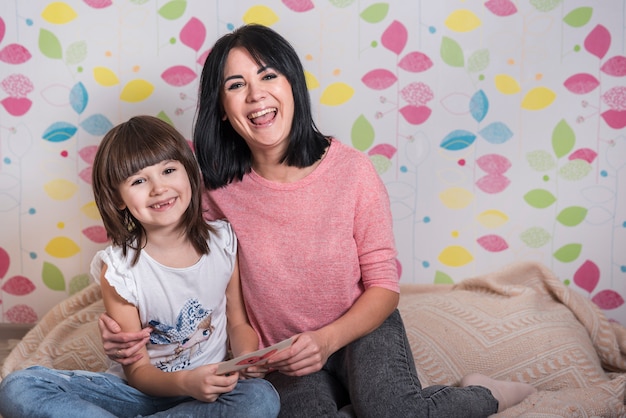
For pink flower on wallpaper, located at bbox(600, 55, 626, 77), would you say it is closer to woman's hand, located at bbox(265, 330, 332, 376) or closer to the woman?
the woman

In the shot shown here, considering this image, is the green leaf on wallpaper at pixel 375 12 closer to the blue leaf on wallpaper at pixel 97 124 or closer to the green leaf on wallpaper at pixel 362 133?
the green leaf on wallpaper at pixel 362 133

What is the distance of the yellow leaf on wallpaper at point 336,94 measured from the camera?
2.22m

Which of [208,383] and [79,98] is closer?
[208,383]

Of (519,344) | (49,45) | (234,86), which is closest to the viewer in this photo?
(234,86)

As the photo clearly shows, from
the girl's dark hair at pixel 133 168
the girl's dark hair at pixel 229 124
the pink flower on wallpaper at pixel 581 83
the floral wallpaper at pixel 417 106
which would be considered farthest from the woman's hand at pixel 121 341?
the pink flower on wallpaper at pixel 581 83

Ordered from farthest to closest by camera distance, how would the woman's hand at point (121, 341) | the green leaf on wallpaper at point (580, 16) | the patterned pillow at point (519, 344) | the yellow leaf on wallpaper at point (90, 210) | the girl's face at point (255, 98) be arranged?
the yellow leaf on wallpaper at point (90, 210) → the green leaf on wallpaper at point (580, 16) → the patterned pillow at point (519, 344) → the girl's face at point (255, 98) → the woman's hand at point (121, 341)

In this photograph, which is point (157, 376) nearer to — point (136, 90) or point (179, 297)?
point (179, 297)

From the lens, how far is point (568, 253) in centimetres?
229

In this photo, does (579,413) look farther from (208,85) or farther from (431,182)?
(208,85)

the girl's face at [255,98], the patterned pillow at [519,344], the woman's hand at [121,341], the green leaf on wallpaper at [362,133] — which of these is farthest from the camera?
the green leaf on wallpaper at [362,133]

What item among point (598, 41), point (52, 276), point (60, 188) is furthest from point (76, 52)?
point (598, 41)

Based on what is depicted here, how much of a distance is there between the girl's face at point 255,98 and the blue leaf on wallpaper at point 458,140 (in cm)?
86

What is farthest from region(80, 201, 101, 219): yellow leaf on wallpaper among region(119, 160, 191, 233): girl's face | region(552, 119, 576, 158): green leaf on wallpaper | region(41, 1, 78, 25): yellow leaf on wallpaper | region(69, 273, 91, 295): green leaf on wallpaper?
region(552, 119, 576, 158): green leaf on wallpaper

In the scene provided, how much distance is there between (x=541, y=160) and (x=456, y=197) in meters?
0.30
